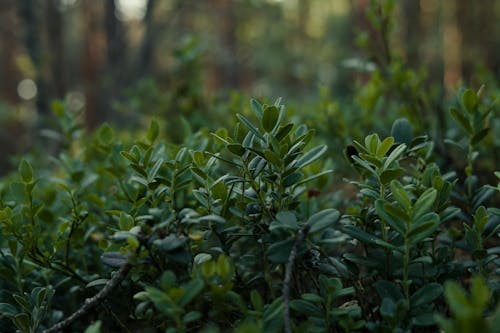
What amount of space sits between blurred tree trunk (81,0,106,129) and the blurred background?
3cm

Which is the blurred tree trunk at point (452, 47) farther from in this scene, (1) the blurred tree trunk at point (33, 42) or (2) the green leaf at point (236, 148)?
(2) the green leaf at point (236, 148)

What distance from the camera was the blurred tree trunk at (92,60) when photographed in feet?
28.9

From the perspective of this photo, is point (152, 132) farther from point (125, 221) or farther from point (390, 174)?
point (390, 174)

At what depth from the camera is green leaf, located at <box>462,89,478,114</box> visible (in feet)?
4.28

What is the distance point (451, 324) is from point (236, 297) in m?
0.45

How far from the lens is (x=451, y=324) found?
686 mm

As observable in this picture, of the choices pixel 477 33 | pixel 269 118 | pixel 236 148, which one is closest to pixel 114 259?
pixel 236 148

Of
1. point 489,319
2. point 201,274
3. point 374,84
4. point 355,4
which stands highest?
point 355,4

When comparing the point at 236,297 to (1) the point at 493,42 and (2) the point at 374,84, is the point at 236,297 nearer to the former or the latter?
(2) the point at 374,84

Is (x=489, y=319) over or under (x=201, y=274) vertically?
under

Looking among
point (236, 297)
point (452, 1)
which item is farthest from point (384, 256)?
point (452, 1)

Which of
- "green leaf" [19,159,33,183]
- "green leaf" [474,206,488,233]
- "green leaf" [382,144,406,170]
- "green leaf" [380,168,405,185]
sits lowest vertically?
"green leaf" [474,206,488,233]

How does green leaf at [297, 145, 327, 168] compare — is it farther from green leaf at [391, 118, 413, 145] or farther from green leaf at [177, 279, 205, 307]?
green leaf at [177, 279, 205, 307]

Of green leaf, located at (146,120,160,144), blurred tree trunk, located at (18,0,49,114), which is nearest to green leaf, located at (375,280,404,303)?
green leaf, located at (146,120,160,144)
